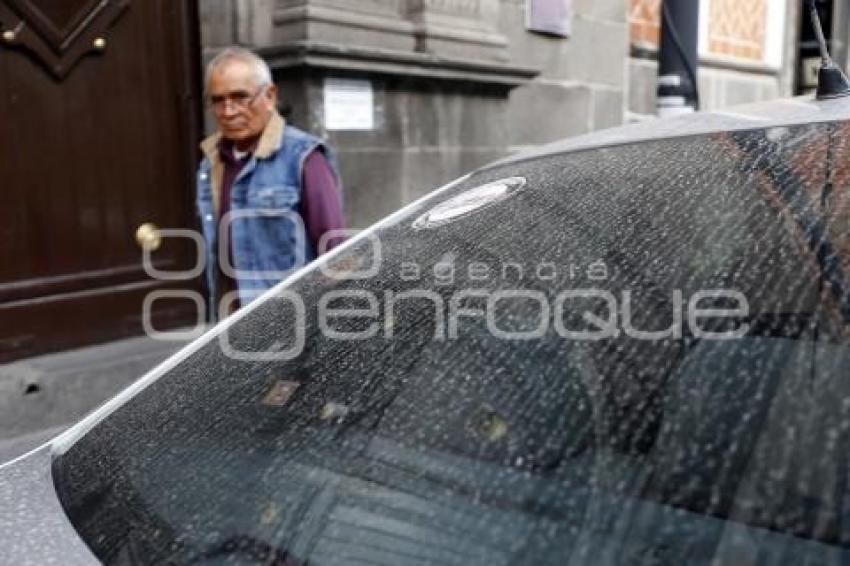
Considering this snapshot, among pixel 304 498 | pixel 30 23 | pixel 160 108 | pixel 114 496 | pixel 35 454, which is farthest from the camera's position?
pixel 160 108

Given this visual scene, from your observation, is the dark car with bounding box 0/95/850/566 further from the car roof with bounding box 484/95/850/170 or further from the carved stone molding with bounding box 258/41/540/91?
the carved stone molding with bounding box 258/41/540/91

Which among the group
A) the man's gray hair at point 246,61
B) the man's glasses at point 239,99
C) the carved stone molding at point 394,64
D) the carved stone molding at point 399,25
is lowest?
the man's glasses at point 239,99

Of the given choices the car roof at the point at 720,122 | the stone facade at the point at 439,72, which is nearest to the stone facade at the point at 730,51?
the stone facade at the point at 439,72

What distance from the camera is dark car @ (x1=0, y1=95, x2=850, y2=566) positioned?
39.7 inches

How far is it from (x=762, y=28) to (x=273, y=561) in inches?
386

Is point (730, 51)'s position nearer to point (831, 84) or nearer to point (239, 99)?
point (239, 99)

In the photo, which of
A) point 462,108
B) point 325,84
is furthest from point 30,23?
point 462,108

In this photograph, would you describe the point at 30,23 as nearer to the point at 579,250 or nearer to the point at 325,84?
the point at 325,84

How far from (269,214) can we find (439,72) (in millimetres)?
2802

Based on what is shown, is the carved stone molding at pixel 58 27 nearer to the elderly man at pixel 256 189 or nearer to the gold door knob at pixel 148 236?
the gold door knob at pixel 148 236

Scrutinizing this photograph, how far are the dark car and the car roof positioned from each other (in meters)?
0.01

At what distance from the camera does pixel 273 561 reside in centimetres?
108

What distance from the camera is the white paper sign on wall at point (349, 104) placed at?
205 inches

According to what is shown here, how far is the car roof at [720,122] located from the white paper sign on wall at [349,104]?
3352mm
